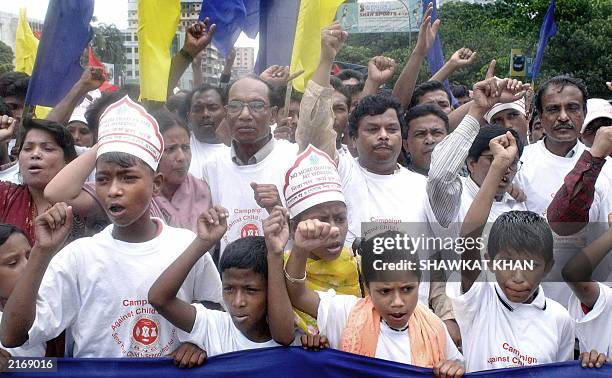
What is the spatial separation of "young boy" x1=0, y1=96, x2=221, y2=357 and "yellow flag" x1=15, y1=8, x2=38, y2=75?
375 centimetres

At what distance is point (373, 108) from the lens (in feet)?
13.3

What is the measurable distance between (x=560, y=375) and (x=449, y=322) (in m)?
0.82

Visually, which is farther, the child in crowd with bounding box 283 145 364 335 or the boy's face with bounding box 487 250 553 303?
the child in crowd with bounding box 283 145 364 335

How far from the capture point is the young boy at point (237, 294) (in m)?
2.78

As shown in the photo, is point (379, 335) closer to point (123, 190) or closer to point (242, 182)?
point (123, 190)

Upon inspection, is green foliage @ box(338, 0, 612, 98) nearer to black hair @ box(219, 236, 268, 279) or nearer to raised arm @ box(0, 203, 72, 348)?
black hair @ box(219, 236, 268, 279)

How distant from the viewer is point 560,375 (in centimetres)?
273

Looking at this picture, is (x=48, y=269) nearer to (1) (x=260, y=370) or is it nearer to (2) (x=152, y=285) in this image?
(2) (x=152, y=285)

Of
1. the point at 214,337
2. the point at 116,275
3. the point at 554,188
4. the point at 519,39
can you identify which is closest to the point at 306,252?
the point at 214,337

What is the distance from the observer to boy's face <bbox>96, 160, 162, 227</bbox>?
294 cm

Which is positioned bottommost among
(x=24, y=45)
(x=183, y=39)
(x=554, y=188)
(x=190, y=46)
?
(x=554, y=188)

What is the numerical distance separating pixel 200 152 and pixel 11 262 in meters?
1.92

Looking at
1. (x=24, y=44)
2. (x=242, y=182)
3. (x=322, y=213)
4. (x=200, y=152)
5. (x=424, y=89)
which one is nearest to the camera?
(x=322, y=213)

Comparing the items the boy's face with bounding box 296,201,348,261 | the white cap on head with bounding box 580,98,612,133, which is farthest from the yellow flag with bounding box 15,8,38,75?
the white cap on head with bounding box 580,98,612,133
